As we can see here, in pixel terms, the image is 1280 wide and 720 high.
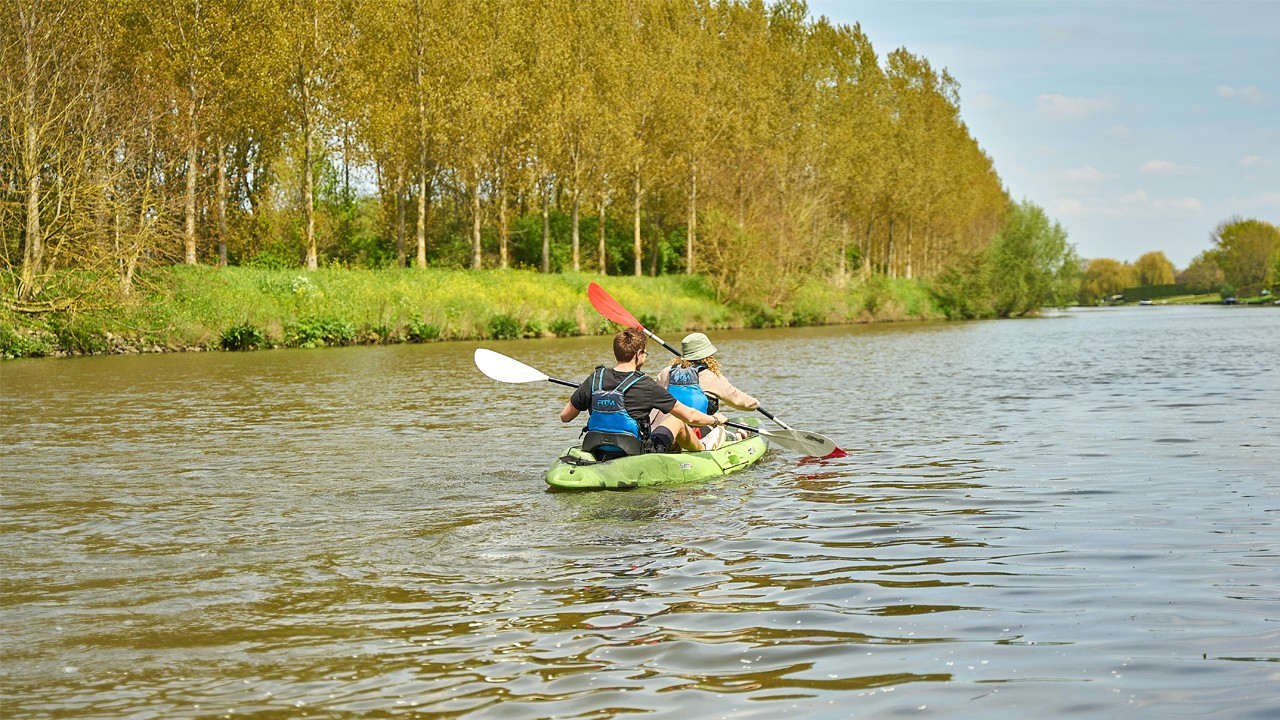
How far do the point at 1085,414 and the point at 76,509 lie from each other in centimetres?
1209

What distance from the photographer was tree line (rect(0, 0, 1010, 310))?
30.2 meters

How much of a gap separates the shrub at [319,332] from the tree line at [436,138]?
416 cm

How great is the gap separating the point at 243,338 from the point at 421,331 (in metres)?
5.83

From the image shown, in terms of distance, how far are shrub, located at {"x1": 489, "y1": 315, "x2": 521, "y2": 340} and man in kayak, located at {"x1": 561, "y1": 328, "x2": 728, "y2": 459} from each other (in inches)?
1151

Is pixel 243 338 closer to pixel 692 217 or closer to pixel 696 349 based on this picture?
pixel 692 217

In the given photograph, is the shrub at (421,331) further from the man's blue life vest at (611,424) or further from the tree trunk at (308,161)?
the man's blue life vest at (611,424)

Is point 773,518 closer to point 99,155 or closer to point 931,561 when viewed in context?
point 931,561

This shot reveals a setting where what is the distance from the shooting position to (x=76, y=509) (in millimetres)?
9430

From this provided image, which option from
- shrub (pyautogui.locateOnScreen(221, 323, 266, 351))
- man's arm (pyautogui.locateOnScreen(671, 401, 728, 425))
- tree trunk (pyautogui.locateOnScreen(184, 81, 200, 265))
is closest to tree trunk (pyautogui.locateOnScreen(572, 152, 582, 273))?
tree trunk (pyautogui.locateOnScreen(184, 81, 200, 265))

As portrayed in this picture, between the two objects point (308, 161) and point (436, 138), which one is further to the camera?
point (436, 138)

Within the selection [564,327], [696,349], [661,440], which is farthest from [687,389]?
[564,327]

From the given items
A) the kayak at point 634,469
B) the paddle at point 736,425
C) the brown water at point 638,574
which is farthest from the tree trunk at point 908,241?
the kayak at point 634,469

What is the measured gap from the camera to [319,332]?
3522cm

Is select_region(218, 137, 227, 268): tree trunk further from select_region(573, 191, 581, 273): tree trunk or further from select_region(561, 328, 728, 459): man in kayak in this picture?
select_region(561, 328, 728, 459): man in kayak
